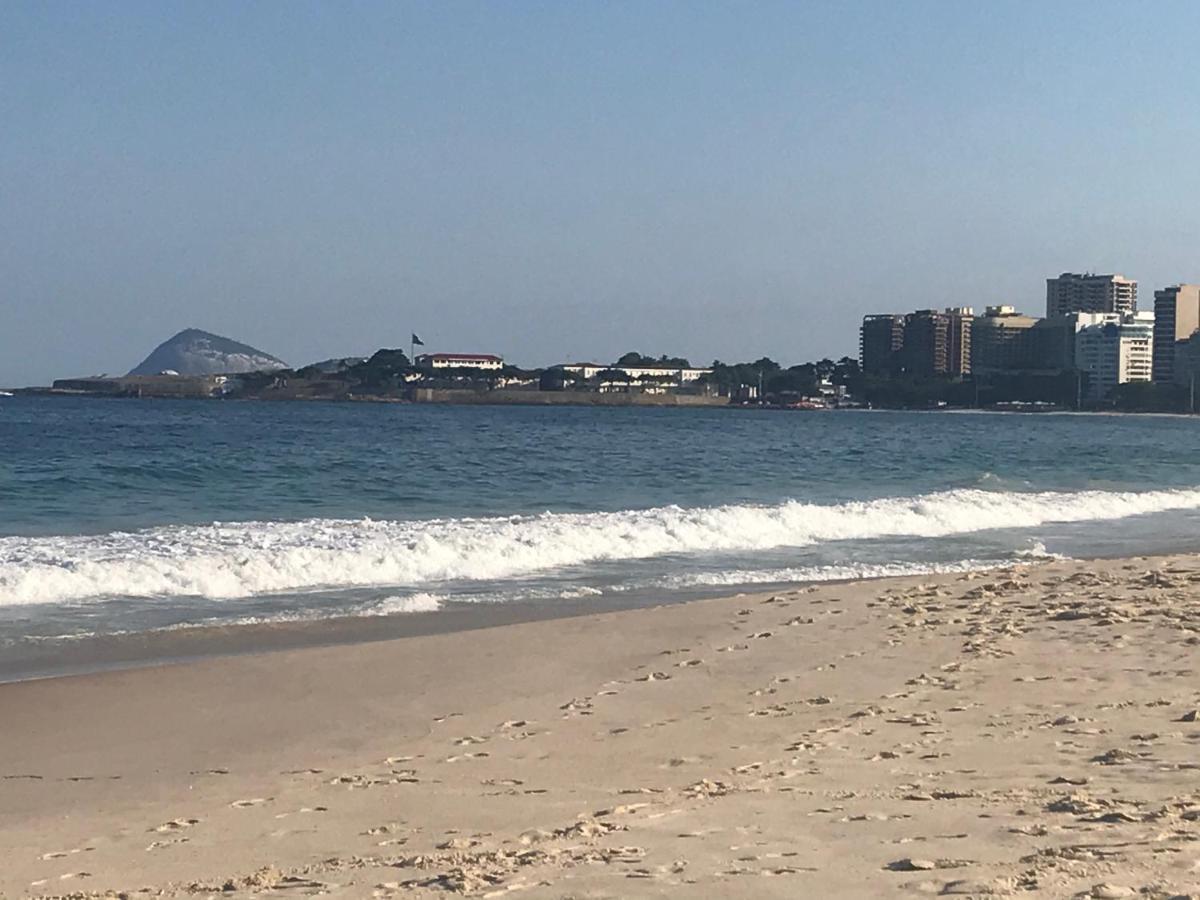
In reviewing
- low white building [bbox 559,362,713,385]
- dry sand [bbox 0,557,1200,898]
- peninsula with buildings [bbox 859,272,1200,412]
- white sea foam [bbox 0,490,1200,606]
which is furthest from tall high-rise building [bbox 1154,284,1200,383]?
dry sand [bbox 0,557,1200,898]

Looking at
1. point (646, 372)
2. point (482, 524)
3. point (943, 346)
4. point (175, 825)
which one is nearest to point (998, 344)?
point (943, 346)

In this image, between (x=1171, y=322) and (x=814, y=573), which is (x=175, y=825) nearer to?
(x=814, y=573)

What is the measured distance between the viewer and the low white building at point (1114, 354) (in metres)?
180

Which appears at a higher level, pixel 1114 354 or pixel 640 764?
pixel 1114 354

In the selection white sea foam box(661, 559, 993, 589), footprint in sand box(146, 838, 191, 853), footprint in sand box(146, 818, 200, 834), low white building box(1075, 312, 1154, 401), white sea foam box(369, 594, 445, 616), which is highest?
low white building box(1075, 312, 1154, 401)

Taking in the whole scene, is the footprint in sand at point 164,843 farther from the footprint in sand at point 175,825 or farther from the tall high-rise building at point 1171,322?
the tall high-rise building at point 1171,322

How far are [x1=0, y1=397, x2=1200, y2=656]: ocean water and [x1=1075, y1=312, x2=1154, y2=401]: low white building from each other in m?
141

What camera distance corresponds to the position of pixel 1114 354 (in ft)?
597

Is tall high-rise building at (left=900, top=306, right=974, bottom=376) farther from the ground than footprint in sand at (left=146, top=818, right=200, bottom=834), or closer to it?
farther from the ground

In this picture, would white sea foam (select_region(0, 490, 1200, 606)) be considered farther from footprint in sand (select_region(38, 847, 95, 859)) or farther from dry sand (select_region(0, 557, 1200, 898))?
footprint in sand (select_region(38, 847, 95, 859))

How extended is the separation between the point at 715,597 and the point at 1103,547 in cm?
908

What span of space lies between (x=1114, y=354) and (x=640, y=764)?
7384 inches

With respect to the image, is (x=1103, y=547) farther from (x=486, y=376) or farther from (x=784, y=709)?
(x=486, y=376)

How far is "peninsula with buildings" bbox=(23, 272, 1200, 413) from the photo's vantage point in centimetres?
15488
